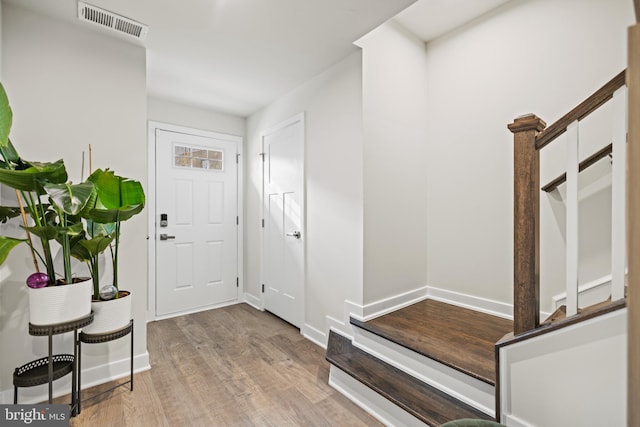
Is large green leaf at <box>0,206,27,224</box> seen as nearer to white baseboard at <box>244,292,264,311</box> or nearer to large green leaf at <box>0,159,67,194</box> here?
large green leaf at <box>0,159,67,194</box>

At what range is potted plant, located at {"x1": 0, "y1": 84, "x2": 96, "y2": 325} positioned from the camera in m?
1.37

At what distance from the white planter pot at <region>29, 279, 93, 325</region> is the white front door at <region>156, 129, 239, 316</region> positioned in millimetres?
1750

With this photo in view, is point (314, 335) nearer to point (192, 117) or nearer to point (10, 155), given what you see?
point (10, 155)

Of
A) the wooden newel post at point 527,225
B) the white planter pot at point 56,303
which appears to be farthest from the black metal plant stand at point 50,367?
the wooden newel post at point 527,225

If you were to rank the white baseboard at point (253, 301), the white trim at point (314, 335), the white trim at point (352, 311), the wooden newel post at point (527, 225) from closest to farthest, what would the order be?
the wooden newel post at point (527, 225) → the white trim at point (352, 311) → the white trim at point (314, 335) → the white baseboard at point (253, 301)

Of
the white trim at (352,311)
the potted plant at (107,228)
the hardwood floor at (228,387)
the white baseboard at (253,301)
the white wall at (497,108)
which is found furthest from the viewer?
the white baseboard at (253,301)

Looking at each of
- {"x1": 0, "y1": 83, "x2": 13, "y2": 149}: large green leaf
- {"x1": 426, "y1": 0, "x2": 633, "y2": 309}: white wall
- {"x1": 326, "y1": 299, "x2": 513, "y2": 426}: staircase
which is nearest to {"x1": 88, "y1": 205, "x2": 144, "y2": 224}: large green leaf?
{"x1": 0, "y1": 83, "x2": 13, "y2": 149}: large green leaf

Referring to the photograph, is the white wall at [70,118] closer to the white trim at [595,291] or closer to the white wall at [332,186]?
the white wall at [332,186]

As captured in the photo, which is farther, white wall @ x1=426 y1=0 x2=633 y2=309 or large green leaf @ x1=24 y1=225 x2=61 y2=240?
white wall @ x1=426 y1=0 x2=633 y2=309

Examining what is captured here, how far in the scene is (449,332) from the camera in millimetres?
2064

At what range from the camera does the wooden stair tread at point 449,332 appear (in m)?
1.66

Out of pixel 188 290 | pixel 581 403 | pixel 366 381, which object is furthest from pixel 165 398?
pixel 581 403

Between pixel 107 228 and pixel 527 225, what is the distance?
237 centimetres

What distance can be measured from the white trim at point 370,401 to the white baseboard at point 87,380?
4.80 ft
